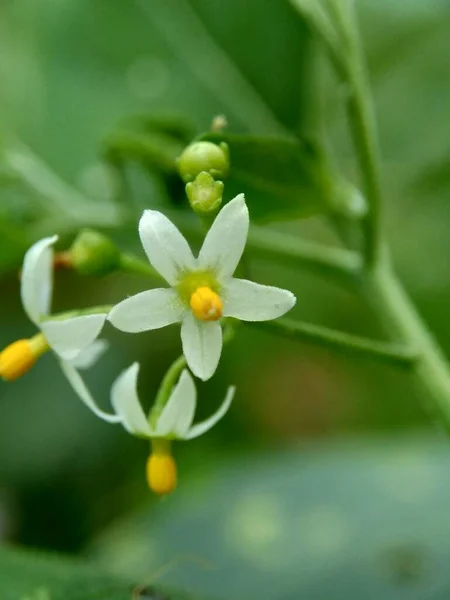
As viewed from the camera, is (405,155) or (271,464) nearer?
(271,464)

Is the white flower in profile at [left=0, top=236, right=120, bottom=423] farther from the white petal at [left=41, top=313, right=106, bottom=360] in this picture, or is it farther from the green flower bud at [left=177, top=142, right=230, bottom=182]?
the green flower bud at [left=177, top=142, right=230, bottom=182]

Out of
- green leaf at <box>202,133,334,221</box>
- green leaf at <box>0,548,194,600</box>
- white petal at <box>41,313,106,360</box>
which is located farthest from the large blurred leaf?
white petal at <box>41,313,106,360</box>

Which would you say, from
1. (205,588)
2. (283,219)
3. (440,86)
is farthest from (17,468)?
(440,86)

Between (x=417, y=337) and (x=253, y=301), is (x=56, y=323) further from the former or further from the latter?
(x=417, y=337)

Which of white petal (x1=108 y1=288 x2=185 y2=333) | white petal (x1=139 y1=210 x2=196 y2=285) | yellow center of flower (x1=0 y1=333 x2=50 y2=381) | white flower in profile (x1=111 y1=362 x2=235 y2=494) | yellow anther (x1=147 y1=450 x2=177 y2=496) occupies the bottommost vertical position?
yellow anther (x1=147 y1=450 x2=177 y2=496)

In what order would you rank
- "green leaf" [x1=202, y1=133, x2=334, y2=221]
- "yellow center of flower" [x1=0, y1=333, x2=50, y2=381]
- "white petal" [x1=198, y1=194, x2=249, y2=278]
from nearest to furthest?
"white petal" [x1=198, y1=194, x2=249, y2=278] < "yellow center of flower" [x1=0, y1=333, x2=50, y2=381] < "green leaf" [x1=202, y1=133, x2=334, y2=221]

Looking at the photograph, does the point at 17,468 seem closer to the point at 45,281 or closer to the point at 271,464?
the point at 271,464
